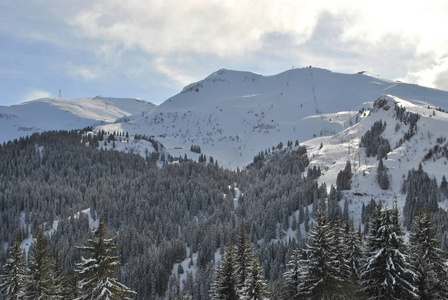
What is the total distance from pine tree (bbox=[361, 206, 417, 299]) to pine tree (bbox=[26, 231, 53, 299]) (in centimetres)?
3216

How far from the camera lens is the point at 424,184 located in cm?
12144

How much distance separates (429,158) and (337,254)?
130 metres

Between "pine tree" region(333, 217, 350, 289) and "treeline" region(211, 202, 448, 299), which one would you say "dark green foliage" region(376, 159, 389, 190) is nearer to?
"treeline" region(211, 202, 448, 299)

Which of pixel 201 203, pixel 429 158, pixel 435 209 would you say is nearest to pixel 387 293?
pixel 435 209

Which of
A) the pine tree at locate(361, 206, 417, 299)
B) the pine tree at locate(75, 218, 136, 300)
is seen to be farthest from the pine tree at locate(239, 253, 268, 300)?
the pine tree at locate(75, 218, 136, 300)

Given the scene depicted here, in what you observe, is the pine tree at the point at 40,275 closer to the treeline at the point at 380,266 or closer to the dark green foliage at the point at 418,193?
the treeline at the point at 380,266

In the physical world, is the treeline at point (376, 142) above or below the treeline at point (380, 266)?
above

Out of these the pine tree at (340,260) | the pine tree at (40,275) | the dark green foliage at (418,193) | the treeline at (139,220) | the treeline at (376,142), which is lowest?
the treeline at (139,220)

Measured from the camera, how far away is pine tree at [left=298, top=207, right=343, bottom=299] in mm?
30578

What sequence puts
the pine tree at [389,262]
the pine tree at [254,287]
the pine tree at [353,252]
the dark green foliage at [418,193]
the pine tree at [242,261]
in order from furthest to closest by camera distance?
1. the dark green foliage at [418,193]
2. the pine tree at [242,261]
3. the pine tree at [353,252]
4. the pine tree at [254,287]
5. the pine tree at [389,262]

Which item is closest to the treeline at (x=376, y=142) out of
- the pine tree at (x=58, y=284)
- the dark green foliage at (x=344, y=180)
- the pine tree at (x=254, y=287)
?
the dark green foliage at (x=344, y=180)

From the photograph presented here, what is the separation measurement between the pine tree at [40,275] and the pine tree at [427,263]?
36344mm

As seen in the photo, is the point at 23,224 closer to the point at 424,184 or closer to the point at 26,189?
the point at 26,189

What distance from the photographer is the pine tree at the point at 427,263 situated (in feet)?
98.8
